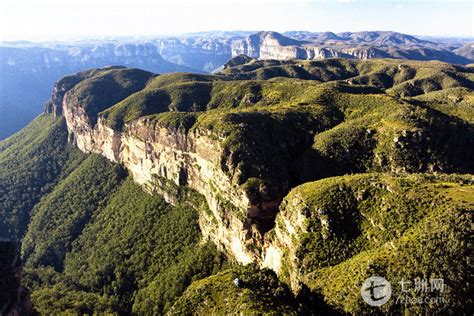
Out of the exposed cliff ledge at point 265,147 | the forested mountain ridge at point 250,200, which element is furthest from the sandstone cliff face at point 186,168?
the forested mountain ridge at point 250,200

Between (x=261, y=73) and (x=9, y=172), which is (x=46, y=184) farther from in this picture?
(x=261, y=73)

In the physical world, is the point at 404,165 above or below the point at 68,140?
above

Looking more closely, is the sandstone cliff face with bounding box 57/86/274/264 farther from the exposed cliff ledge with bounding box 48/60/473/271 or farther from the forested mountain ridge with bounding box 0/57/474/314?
the forested mountain ridge with bounding box 0/57/474/314

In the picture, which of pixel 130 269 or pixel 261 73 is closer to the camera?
pixel 130 269

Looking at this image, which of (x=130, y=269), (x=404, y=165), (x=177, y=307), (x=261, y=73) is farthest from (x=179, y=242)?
(x=261, y=73)

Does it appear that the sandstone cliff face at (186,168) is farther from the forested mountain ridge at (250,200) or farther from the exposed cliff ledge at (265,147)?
the forested mountain ridge at (250,200)

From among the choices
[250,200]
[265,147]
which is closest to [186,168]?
[265,147]
